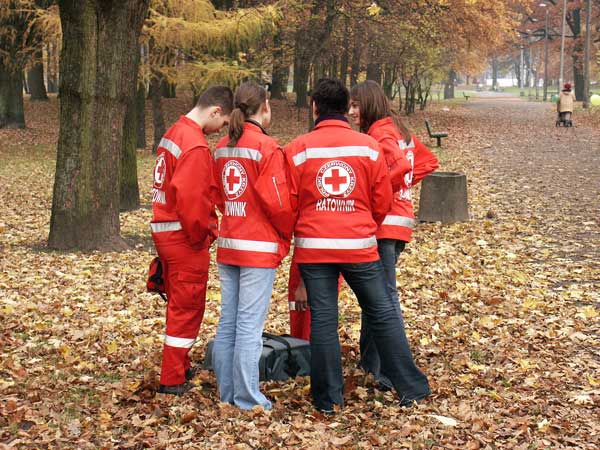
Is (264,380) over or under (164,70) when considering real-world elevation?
under

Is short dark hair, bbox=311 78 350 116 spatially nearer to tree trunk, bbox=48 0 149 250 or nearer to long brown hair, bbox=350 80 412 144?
long brown hair, bbox=350 80 412 144

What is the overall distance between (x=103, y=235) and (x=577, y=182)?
9783 mm

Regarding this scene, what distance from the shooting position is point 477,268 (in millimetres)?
9734

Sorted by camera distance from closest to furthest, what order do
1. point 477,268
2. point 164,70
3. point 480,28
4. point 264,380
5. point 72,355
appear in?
point 264,380 < point 72,355 < point 477,268 < point 164,70 < point 480,28

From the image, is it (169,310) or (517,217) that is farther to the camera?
→ (517,217)

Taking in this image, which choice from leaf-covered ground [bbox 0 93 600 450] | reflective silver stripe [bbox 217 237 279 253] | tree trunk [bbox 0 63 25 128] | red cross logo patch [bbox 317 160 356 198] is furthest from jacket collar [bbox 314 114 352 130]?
tree trunk [bbox 0 63 25 128]

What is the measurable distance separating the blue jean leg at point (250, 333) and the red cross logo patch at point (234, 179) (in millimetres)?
448

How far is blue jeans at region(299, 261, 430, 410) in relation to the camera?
5.21m

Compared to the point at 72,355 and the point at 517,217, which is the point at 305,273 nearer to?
the point at 72,355

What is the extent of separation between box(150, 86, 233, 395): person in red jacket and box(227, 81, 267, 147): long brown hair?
22cm

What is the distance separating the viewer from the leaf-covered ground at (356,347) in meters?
5.02

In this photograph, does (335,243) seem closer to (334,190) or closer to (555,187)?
(334,190)

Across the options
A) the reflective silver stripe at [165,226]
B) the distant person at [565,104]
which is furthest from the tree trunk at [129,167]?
the distant person at [565,104]

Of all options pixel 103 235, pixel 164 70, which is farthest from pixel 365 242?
pixel 164 70
